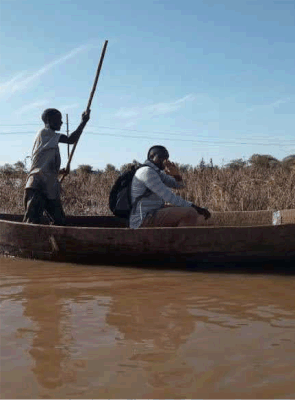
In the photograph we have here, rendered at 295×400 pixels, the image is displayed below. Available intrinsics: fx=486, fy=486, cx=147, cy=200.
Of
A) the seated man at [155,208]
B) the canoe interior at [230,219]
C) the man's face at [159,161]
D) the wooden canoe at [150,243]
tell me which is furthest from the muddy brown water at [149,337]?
the canoe interior at [230,219]

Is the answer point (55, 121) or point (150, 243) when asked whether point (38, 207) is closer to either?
point (55, 121)

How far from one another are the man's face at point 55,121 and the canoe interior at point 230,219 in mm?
1341

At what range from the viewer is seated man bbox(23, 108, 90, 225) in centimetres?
570

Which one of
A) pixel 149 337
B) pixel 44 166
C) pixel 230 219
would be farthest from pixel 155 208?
pixel 149 337

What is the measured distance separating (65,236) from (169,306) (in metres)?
2.02

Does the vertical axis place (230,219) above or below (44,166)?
below

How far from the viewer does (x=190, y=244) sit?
4.52m

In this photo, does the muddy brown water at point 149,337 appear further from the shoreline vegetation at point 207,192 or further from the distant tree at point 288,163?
the distant tree at point 288,163

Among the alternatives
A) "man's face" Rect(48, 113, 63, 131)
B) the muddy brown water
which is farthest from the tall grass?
the muddy brown water

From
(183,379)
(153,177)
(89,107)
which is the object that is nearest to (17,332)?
(183,379)

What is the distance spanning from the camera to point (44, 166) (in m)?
5.71

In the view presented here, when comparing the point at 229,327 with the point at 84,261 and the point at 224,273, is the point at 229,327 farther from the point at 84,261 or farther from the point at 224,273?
the point at 84,261

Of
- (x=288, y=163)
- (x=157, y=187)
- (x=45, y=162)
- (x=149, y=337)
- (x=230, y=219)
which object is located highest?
(x=288, y=163)

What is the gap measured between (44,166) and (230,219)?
272 centimetres
